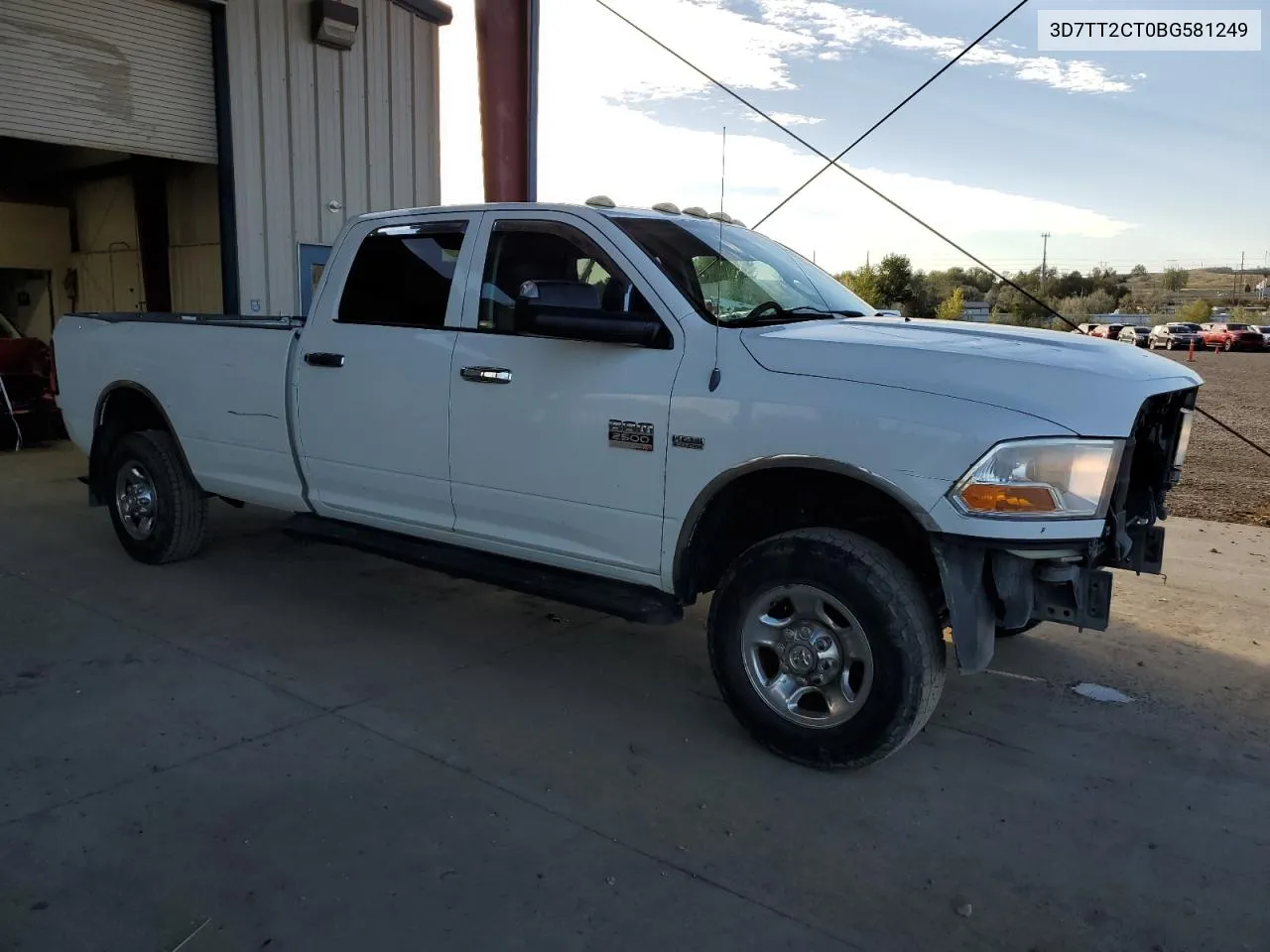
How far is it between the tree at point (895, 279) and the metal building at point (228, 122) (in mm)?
39810

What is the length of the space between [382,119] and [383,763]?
407 inches

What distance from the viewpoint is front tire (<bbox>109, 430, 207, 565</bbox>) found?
19.7 ft

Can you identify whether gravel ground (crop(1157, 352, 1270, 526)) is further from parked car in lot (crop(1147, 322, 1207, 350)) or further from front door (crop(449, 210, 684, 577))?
parked car in lot (crop(1147, 322, 1207, 350))

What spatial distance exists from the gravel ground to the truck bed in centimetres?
704

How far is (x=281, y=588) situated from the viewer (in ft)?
19.3

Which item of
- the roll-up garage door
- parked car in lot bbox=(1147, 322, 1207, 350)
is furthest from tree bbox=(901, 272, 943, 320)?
the roll-up garage door

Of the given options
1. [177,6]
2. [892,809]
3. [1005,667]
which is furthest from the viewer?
[177,6]

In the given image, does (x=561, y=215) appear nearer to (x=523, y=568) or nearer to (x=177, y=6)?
(x=523, y=568)

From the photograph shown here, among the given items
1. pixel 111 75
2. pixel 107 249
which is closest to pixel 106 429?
pixel 111 75

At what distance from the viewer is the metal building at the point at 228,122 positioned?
9.69 m

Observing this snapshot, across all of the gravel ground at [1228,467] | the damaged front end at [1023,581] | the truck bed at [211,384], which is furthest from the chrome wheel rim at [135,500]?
the gravel ground at [1228,467]

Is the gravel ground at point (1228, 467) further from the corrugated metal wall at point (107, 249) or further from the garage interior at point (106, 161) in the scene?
the corrugated metal wall at point (107, 249)

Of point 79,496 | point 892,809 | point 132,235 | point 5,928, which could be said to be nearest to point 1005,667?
point 892,809

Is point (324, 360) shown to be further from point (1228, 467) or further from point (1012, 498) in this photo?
point (1228, 467)
